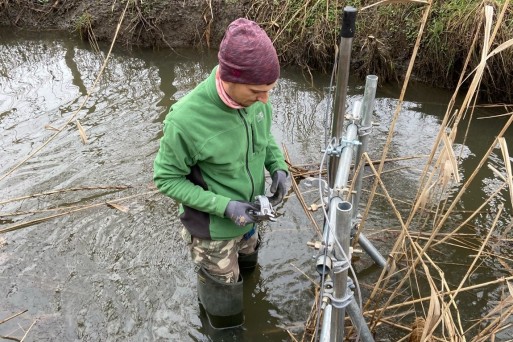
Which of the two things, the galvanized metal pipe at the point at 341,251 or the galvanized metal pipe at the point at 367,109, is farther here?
the galvanized metal pipe at the point at 367,109

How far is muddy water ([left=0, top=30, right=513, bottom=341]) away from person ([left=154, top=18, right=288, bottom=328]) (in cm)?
60

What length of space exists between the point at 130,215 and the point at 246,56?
6.88ft

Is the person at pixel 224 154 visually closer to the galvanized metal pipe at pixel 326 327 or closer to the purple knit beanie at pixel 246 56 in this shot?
the purple knit beanie at pixel 246 56

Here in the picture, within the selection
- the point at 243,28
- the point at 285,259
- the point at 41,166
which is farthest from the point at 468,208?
the point at 41,166

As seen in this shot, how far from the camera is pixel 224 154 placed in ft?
6.02

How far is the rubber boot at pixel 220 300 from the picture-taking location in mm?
2174

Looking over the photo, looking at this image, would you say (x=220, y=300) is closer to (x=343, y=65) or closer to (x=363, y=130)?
(x=363, y=130)

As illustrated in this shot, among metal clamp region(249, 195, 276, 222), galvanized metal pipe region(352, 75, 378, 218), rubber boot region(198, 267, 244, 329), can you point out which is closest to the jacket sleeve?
metal clamp region(249, 195, 276, 222)

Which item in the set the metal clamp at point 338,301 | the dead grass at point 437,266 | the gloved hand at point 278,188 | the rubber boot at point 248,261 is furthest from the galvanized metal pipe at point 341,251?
the rubber boot at point 248,261

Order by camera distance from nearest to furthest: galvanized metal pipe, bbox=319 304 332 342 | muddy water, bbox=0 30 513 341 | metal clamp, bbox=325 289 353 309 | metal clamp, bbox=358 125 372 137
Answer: galvanized metal pipe, bbox=319 304 332 342 → metal clamp, bbox=325 289 353 309 → metal clamp, bbox=358 125 372 137 → muddy water, bbox=0 30 513 341

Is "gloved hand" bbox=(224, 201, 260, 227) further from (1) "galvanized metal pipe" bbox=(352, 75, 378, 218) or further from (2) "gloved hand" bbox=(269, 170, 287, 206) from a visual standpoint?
(1) "galvanized metal pipe" bbox=(352, 75, 378, 218)

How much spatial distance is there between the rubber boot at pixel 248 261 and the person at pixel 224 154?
35 cm

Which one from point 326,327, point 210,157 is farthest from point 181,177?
point 326,327

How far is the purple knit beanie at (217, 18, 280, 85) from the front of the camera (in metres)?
1.58
